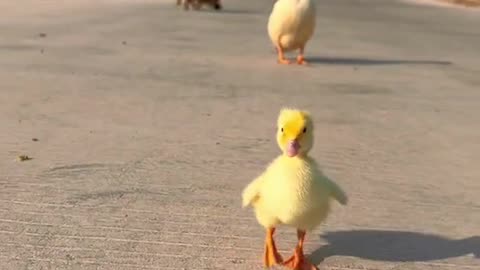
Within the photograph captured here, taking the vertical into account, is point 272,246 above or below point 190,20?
above

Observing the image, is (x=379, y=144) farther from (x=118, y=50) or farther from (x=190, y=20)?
(x=190, y=20)

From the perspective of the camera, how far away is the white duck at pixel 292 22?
492 inches

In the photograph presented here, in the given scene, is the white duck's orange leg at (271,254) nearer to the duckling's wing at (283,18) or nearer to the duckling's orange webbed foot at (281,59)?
the duckling's wing at (283,18)

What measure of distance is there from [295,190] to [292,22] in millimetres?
8516

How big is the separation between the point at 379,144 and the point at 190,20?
1285cm

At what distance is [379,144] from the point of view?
24.8 ft

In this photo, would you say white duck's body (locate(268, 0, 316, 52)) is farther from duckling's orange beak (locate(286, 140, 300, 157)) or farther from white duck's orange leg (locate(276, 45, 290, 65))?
duckling's orange beak (locate(286, 140, 300, 157))

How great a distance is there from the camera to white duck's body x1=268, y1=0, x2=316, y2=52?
12.5 meters

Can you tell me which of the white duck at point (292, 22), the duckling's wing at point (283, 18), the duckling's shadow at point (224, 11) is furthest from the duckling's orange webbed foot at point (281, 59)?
the duckling's shadow at point (224, 11)

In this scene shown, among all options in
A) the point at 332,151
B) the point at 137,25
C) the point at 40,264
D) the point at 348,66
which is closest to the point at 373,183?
the point at 332,151

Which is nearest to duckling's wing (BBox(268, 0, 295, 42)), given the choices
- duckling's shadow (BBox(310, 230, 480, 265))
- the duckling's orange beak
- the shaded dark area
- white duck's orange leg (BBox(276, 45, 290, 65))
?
white duck's orange leg (BBox(276, 45, 290, 65))

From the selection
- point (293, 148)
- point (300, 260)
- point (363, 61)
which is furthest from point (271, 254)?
point (363, 61)

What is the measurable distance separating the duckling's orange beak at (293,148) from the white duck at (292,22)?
27.4ft

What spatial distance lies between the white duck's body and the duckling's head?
8292 millimetres
